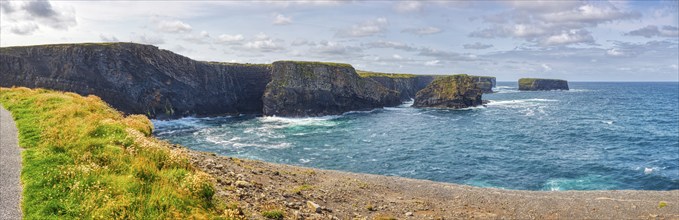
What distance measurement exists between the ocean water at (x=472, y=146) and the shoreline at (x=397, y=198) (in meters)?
7.30

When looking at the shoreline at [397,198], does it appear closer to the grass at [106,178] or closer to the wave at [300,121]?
the grass at [106,178]

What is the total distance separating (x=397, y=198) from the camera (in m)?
26.5

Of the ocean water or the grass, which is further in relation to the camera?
the ocean water

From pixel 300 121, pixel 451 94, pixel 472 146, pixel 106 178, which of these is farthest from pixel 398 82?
pixel 106 178

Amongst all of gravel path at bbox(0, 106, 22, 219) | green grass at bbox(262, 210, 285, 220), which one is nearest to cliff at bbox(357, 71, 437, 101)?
gravel path at bbox(0, 106, 22, 219)

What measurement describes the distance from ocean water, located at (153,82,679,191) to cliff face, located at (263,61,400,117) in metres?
8.42

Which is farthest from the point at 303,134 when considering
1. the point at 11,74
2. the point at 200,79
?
the point at 11,74

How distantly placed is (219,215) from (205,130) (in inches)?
2653

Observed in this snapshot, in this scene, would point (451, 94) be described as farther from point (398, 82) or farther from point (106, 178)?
point (106, 178)

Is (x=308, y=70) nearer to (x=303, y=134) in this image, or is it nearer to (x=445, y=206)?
(x=303, y=134)

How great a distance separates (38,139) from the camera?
1959 cm

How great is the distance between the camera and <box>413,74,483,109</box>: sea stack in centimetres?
12425

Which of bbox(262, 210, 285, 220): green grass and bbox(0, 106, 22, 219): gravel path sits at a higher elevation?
bbox(0, 106, 22, 219): gravel path

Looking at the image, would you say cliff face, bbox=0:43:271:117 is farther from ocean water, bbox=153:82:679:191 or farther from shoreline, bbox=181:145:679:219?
shoreline, bbox=181:145:679:219
